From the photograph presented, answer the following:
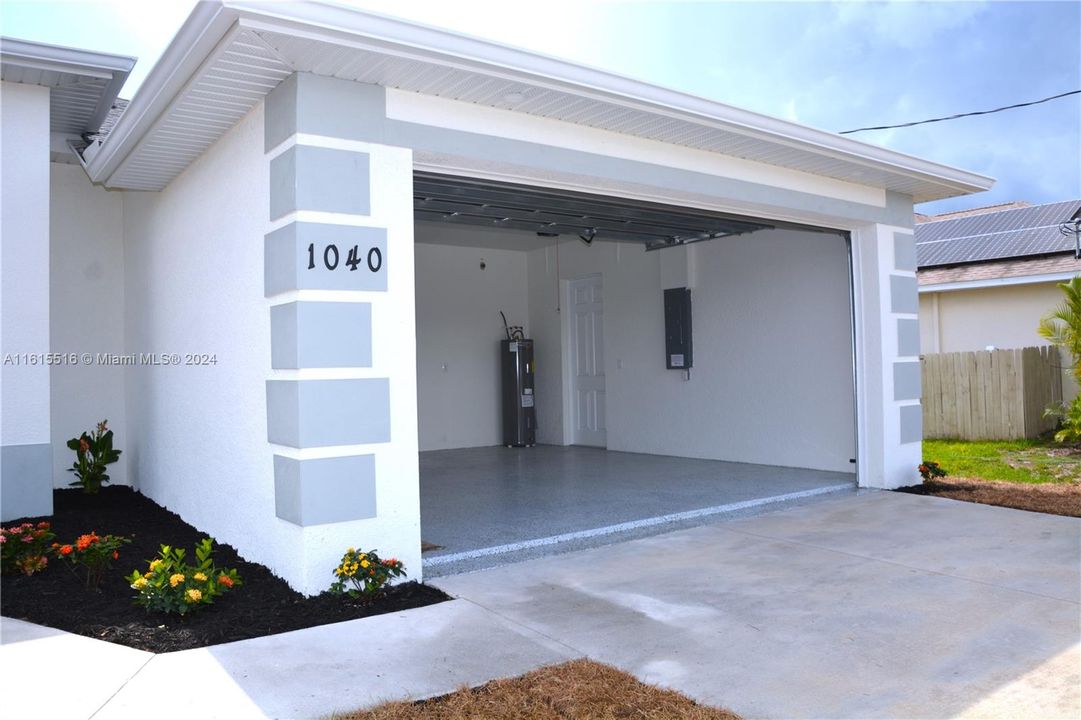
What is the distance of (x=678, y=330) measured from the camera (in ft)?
32.6

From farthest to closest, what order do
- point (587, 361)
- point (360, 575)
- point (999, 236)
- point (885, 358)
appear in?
point (999, 236)
point (587, 361)
point (885, 358)
point (360, 575)

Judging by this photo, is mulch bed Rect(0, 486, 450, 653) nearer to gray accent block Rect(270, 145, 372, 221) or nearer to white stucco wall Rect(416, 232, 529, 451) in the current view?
gray accent block Rect(270, 145, 372, 221)

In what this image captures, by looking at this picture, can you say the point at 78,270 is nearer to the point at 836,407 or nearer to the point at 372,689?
the point at 372,689

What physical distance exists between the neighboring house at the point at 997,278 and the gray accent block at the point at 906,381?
19.9 feet

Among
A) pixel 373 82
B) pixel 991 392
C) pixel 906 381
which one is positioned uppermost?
pixel 373 82

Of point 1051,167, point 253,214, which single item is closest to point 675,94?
point 253,214

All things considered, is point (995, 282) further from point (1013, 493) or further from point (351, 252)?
point (351, 252)

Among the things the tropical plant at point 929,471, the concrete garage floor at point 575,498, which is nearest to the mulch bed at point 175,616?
the concrete garage floor at point 575,498

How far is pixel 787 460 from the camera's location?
347 inches

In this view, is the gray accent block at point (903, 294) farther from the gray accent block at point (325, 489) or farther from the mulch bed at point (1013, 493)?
the gray accent block at point (325, 489)

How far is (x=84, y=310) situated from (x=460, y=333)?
5.19 metres

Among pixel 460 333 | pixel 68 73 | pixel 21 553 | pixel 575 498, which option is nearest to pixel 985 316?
pixel 460 333

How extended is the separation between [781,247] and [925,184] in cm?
176

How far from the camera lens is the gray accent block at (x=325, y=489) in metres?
4.16
